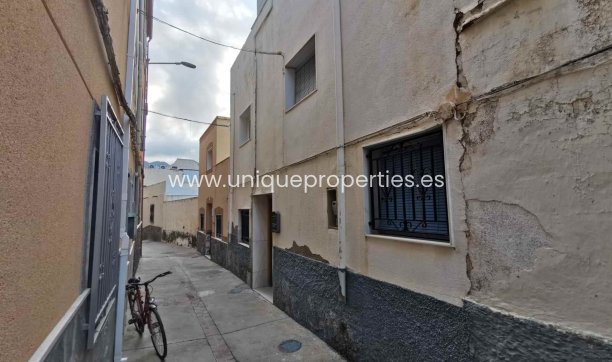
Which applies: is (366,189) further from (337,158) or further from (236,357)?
(236,357)

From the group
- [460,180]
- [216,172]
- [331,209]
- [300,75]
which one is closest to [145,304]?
[331,209]

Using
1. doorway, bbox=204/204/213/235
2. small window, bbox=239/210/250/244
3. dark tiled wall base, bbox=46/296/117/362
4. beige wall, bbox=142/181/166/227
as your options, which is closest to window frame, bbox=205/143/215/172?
doorway, bbox=204/204/213/235

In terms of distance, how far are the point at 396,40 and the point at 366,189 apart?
1.77m

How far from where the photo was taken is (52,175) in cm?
153

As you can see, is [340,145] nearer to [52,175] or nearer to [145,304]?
[52,175]

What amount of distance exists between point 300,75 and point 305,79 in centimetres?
30

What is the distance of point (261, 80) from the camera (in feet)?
26.7

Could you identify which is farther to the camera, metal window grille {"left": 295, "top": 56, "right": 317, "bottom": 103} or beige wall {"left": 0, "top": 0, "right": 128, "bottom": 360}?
metal window grille {"left": 295, "top": 56, "right": 317, "bottom": 103}

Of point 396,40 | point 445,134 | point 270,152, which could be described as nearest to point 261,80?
point 270,152

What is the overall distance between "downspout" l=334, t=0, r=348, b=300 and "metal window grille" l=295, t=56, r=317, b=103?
4.35ft

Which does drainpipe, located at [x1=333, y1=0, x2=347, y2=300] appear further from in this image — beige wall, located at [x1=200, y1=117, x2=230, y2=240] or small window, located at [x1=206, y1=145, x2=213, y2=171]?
small window, located at [x1=206, y1=145, x2=213, y2=171]

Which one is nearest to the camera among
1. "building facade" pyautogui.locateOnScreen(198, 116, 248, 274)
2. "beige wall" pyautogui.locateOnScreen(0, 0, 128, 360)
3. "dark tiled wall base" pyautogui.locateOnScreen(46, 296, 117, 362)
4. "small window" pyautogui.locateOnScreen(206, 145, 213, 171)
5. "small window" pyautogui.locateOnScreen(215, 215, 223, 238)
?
"beige wall" pyautogui.locateOnScreen(0, 0, 128, 360)

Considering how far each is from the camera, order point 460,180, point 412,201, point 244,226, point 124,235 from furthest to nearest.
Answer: point 244,226 < point 124,235 < point 412,201 < point 460,180

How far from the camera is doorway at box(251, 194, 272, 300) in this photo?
27.0 feet
